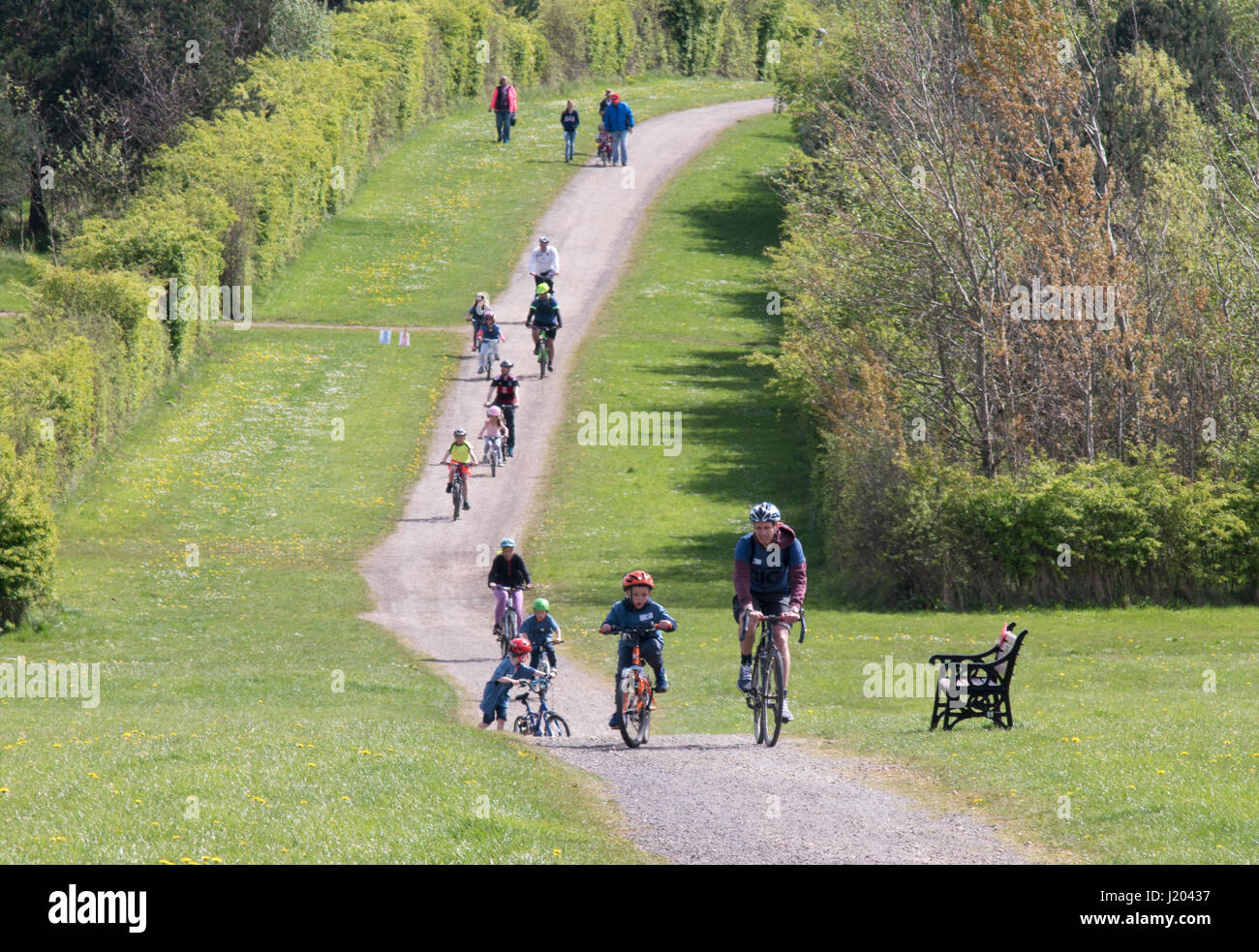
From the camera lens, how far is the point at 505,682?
1677 centimetres

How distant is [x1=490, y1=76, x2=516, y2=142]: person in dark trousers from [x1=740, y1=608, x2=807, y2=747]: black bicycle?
167 feet

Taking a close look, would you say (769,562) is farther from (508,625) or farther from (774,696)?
(508,625)

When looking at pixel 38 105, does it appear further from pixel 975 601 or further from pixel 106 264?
pixel 975 601

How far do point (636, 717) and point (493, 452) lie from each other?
841 inches

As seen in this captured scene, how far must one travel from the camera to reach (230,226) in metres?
43.4

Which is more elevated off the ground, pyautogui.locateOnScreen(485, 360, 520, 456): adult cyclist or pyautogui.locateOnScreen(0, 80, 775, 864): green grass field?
pyautogui.locateOnScreen(485, 360, 520, 456): adult cyclist

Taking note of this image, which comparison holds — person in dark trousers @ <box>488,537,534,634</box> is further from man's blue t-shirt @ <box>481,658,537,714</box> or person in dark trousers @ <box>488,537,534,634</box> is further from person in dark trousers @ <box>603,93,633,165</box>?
person in dark trousers @ <box>603,93,633,165</box>

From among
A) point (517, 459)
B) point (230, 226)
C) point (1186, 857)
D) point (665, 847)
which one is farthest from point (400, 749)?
point (230, 226)

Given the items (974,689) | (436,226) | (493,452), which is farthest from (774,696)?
(436,226)

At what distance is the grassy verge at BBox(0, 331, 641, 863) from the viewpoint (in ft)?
33.5

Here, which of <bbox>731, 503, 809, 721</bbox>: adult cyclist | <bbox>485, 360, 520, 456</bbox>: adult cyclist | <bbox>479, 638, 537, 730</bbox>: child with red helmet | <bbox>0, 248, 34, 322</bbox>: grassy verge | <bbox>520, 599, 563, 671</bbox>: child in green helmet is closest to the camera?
<bbox>731, 503, 809, 721</bbox>: adult cyclist

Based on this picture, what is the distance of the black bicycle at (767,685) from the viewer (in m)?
14.2

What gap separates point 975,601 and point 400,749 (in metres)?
16.0

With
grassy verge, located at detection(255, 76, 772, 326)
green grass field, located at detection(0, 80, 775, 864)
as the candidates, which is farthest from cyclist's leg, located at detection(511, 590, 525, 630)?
grassy verge, located at detection(255, 76, 772, 326)
